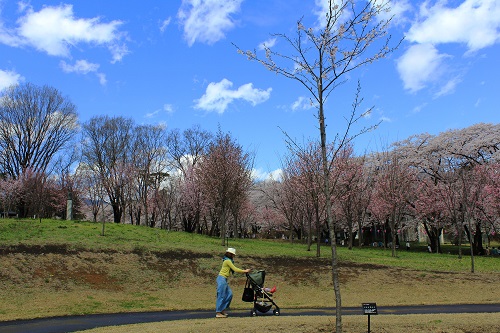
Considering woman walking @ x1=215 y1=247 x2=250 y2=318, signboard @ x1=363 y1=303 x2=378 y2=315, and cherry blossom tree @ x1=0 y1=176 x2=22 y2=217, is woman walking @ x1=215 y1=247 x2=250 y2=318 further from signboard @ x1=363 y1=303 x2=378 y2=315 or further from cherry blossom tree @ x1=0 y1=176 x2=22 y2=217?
cherry blossom tree @ x1=0 y1=176 x2=22 y2=217

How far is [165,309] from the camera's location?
13016 mm

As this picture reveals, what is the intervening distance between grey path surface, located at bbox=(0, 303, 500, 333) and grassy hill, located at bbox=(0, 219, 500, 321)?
2.88ft

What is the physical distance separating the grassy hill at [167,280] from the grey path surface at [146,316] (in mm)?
878

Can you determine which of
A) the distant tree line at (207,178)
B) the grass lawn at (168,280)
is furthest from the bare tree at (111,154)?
the grass lawn at (168,280)

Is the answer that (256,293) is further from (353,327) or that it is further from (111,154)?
(111,154)

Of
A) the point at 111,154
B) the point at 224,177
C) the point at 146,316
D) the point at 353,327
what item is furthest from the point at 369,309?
the point at 111,154

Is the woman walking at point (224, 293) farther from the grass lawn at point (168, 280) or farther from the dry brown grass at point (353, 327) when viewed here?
the grass lawn at point (168, 280)

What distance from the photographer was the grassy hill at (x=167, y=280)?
1365 centimetres

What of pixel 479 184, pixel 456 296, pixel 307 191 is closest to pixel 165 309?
pixel 456 296

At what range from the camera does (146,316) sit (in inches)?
456

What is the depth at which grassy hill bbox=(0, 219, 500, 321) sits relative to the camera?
537 inches

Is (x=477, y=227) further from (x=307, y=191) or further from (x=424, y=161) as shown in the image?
(x=307, y=191)

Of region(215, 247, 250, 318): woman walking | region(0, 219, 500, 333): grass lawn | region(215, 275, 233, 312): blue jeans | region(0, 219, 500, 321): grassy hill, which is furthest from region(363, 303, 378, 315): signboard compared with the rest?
region(0, 219, 500, 321): grassy hill

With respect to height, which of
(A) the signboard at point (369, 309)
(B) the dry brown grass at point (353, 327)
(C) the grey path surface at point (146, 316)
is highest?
(A) the signboard at point (369, 309)
